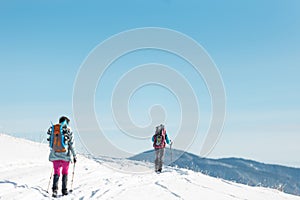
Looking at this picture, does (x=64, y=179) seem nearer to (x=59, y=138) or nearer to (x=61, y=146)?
(x=61, y=146)

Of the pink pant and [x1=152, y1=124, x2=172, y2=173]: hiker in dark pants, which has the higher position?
[x1=152, y1=124, x2=172, y2=173]: hiker in dark pants

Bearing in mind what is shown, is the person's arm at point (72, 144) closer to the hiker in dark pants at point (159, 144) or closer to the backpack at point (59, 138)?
the backpack at point (59, 138)

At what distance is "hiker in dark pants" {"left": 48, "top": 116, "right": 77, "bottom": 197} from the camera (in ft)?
31.5

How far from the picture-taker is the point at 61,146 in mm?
9602

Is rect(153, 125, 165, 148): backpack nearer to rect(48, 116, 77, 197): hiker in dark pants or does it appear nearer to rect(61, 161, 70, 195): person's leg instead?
rect(48, 116, 77, 197): hiker in dark pants

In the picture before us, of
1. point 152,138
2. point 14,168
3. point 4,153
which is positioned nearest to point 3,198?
point 14,168

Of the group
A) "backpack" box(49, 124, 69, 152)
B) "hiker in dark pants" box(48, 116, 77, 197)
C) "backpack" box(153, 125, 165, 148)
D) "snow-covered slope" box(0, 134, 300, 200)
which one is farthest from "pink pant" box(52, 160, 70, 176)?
"backpack" box(153, 125, 165, 148)

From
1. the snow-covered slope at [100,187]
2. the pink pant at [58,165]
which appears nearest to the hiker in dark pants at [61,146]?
the pink pant at [58,165]

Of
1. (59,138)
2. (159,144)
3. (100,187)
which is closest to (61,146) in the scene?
(59,138)

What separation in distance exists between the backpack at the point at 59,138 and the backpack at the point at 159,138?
6601 mm

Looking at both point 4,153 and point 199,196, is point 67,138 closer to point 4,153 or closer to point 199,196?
point 199,196

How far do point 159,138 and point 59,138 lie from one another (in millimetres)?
6759

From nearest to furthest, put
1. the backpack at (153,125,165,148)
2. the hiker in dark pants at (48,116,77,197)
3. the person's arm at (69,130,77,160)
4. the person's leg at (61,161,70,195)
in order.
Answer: the person's leg at (61,161,70,195), the hiker in dark pants at (48,116,77,197), the person's arm at (69,130,77,160), the backpack at (153,125,165,148)

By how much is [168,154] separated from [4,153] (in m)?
9.18
